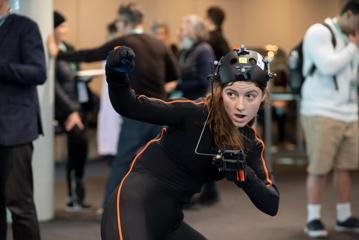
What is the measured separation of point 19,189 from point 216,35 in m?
3.45

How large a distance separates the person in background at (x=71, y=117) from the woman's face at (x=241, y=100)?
115 inches

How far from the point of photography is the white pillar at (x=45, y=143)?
208 inches

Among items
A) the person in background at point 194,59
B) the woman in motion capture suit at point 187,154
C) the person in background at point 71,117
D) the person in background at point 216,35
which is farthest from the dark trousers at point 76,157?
the woman in motion capture suit at point 187,154

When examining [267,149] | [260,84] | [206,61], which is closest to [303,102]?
[206,61]

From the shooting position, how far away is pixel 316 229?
16.1 ft

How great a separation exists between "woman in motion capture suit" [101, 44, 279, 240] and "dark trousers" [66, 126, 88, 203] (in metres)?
2.82

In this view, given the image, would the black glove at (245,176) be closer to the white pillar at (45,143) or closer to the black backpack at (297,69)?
the black backpack at (297,69)

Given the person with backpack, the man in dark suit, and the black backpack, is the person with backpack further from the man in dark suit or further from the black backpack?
the man in dark suit

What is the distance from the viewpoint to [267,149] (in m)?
8.10

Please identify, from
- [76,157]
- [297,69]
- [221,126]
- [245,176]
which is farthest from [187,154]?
[76,157]

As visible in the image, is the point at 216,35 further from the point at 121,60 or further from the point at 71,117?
the point at 121,60

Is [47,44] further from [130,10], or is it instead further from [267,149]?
[267,149]

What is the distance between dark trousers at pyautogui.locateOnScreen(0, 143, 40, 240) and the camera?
365 centimetres

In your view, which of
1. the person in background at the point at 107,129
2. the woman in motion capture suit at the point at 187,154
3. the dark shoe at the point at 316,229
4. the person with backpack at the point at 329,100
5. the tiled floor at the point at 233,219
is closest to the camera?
the woman in motion capture suit at the point at 187,154
